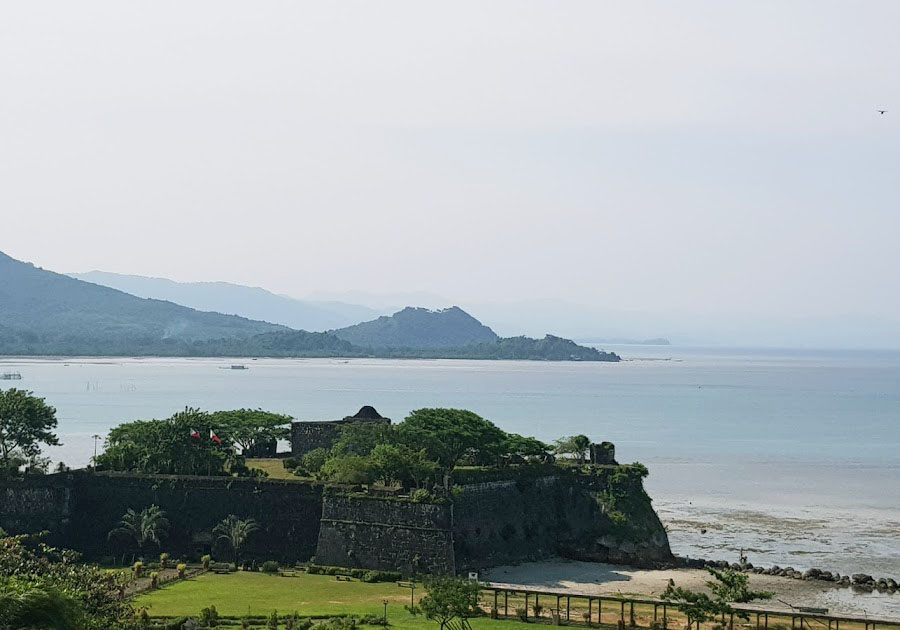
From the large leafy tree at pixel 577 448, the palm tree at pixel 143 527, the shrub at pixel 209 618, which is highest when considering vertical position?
the large leafy tree at pixel 577 448

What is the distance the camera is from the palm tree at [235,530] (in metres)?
55.8

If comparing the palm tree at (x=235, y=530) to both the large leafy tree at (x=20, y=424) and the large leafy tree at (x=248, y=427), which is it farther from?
the large leafy tree at (x=248, y=427)

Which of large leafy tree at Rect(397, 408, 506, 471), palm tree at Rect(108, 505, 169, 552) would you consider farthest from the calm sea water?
palm tree at Rect(108, 505, 169, 552)

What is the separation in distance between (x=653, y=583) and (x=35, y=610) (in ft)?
111

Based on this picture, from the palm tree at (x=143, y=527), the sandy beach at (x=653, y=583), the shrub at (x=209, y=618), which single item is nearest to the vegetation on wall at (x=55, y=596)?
the shrub at (x=209, y=618)

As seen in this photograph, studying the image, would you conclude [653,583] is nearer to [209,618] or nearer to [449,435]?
[449,435]

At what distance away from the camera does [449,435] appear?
2527 inches

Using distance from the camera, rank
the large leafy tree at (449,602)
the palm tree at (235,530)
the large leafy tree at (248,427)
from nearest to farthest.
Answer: the large leafy tree at (449,602), the palm tree at (235,530), the large leafy tree at (248,427)

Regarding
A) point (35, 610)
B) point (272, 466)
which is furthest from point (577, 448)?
point (35, 610)

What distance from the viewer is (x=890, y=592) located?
5653cm

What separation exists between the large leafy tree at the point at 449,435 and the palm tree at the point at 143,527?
1302 cm

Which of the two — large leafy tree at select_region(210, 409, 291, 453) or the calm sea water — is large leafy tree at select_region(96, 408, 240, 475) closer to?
large leafy tree at select_region(210, 409, 291, 453)

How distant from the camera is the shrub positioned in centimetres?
4166

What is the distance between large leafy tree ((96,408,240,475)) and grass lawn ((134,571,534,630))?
28.4 feet
